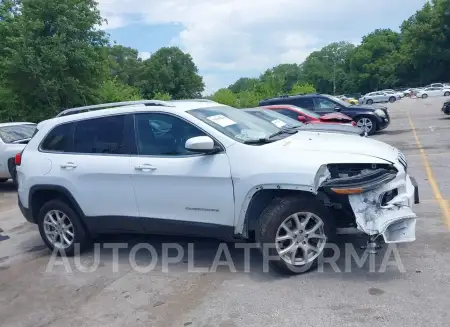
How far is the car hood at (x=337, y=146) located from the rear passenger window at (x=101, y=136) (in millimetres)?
1783

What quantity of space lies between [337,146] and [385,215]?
33.4 inches

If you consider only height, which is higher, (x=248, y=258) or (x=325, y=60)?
(x=325, y=60)

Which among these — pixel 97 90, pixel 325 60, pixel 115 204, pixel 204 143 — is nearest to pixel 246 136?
pixel 204 143

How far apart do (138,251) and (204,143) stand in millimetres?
1921

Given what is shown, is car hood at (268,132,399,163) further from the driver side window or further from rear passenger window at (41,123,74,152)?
rear passenger window at (41,123,74,152)

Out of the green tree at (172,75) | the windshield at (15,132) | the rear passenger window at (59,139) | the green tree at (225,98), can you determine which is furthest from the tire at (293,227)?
the green tree at (172,75)

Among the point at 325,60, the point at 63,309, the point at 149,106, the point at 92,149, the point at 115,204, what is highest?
the point at 325,60

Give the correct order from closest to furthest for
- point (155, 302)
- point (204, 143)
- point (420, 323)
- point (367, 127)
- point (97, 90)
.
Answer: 1. point (420, 323)
2. point (155, 302)
3. point (204, 143)
4. point (367, 127)
5. point (97, 90)

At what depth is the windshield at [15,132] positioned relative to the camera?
1182cm

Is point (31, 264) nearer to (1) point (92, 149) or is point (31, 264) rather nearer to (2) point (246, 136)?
(1) point (92, 149)

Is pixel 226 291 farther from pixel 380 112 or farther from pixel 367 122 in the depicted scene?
pixel 380 112

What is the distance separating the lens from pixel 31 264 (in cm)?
623

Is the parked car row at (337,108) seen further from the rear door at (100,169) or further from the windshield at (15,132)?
the rear door at (100,169)

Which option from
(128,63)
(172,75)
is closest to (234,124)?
(172,75)
